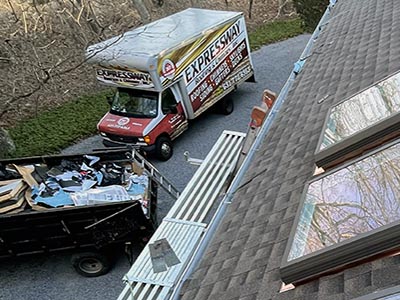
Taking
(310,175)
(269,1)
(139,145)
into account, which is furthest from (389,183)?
(269,1)

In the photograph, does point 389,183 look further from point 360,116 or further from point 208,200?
point 208,200

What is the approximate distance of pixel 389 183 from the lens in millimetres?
3043

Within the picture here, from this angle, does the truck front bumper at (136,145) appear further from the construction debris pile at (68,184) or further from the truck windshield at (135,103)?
the construction debris pile at (68,184)

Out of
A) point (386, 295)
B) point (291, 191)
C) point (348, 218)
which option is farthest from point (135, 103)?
point (386, 295)

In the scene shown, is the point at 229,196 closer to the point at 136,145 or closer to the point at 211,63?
the point at 136,145

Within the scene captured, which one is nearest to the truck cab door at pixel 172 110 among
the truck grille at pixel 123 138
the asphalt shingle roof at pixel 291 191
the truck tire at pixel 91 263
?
the truck grille at pixel 123 138

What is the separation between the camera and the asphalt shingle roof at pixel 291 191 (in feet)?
9.20

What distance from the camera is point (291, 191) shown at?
13.4 feet

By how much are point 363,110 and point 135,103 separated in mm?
9018

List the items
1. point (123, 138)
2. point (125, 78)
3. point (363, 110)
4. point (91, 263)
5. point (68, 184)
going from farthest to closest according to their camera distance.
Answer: point (123, 138) < point (125, 78) < point (68, 184) < point (91, 263) < point (363, 110)

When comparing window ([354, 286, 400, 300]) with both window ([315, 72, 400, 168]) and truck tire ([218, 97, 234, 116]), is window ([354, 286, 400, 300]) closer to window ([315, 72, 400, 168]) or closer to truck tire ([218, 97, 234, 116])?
window ([315, 72, 400, 168])

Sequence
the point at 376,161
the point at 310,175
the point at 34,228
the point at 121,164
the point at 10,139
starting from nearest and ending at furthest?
the point at 376,161
the point at 310,175
the point at 34,228
the point at 121,164
the point at 10,139

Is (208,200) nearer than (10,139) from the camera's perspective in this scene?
Yes

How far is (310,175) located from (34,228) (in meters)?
5.56
